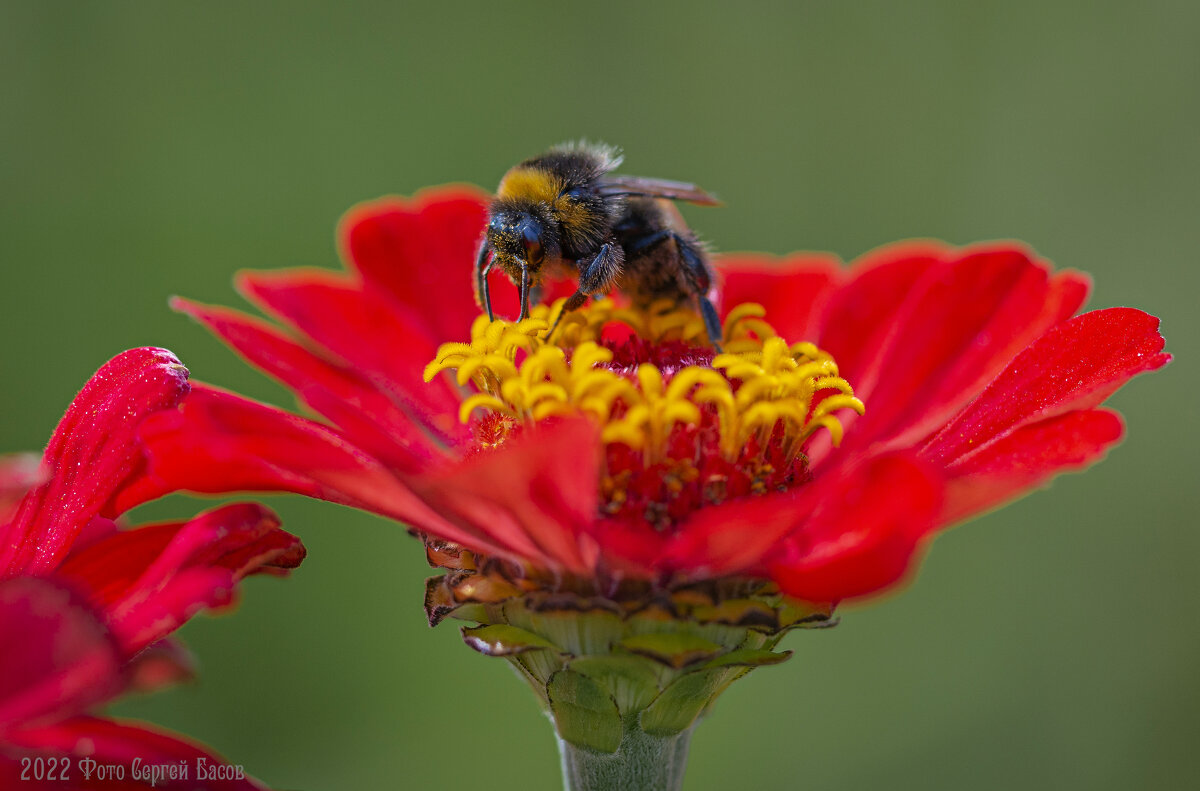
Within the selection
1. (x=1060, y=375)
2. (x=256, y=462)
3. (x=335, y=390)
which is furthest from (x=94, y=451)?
(x=1060, y=375)

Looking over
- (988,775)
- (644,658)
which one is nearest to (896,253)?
(644,658)

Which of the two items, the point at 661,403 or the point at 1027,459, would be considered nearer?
the point at 1027,459

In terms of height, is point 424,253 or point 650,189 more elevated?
point 650,189

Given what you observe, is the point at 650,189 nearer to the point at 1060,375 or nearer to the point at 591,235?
the point at 591,235

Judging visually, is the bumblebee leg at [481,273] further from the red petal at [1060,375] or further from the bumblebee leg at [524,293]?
the red petal at [1060,375]

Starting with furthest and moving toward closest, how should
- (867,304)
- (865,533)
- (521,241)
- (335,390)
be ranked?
(867,304)
(335,390)
(521,241)
(865,533)

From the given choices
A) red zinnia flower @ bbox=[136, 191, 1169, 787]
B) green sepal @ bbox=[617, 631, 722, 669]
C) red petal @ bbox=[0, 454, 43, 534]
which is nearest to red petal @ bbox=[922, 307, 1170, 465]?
red zinnia flower @ bbox=[136, 191, 1169, 787]

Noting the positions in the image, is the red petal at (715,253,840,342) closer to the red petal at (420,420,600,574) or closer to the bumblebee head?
the bumblebee head

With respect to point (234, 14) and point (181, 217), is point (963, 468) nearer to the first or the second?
point (181, 217)
